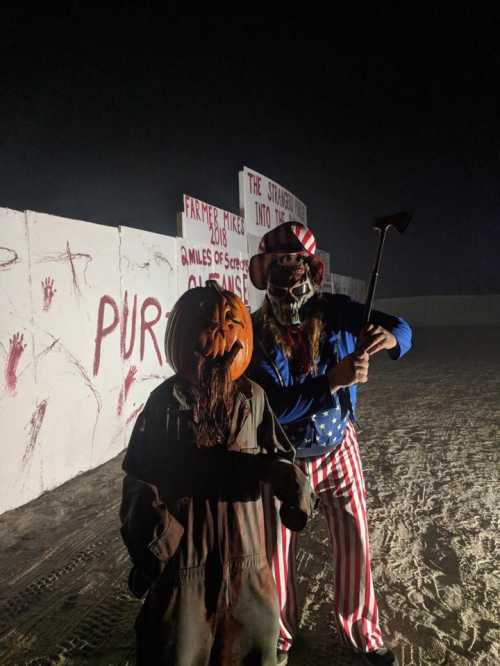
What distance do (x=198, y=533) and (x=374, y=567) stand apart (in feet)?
6.09

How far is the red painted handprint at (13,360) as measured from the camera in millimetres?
3439

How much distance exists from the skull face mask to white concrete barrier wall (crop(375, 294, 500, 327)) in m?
21.1

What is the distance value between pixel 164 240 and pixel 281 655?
4533mm

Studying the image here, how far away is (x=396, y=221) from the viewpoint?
196 cm

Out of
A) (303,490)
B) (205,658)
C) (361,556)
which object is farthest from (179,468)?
(361,556)

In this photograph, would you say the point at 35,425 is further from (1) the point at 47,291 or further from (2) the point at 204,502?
(2) the point at 204,502

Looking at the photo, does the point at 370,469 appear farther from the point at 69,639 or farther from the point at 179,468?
the point at 179,468

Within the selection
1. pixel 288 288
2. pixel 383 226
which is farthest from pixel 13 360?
pixel 383 226

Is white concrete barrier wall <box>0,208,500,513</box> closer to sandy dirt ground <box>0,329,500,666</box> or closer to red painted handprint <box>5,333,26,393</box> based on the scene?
red painted handprint <box>5,333,26,393</box>

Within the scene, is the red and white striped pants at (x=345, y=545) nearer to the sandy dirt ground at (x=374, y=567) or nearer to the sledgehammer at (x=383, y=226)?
the sandy dirt ground at (x=374, y=567)

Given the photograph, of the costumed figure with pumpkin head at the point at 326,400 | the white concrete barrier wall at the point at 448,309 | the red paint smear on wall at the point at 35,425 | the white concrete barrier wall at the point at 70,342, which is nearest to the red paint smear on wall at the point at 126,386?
the white concrete barrier wall at the point at 70,342

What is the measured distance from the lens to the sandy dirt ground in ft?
6.84

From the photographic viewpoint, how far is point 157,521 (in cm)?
123

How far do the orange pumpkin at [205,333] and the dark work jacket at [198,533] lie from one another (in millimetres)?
93
